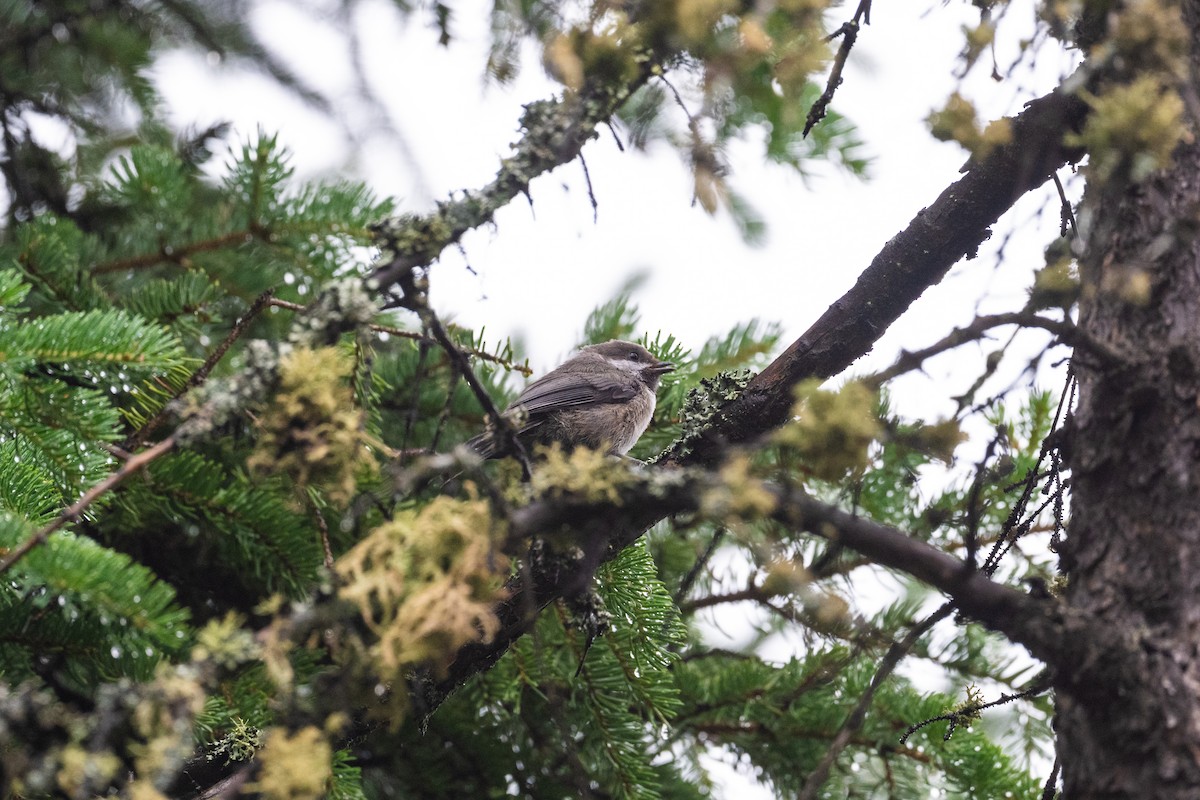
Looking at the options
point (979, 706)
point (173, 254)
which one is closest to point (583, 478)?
point (979, 706)

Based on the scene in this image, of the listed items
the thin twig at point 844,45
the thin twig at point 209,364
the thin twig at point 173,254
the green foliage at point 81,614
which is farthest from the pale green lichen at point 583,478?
the thin twig at point 173,254

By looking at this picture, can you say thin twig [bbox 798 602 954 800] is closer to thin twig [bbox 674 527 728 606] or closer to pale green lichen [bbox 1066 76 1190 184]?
thin twig [bbox 674 527 728 606]

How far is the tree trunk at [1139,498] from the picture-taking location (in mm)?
1323

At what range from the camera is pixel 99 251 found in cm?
336

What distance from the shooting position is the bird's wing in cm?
441

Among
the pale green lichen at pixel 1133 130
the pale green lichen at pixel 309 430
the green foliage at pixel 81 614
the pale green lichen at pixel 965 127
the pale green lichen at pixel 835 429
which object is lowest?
the green foliage at pixel 81 614

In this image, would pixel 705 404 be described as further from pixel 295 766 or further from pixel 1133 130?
pixel 295 766

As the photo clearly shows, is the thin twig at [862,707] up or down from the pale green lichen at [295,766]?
up

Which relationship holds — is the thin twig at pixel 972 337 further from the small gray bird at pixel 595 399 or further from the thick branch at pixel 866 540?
the small gray bird at pixel 595 399

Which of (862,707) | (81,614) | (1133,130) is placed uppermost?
(1133,130)

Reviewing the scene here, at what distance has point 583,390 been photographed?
4457mm

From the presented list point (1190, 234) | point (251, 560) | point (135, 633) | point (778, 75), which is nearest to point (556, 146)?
point (778, 75)

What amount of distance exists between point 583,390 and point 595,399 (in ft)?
0.22

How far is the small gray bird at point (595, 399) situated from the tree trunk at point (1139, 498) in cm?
272
